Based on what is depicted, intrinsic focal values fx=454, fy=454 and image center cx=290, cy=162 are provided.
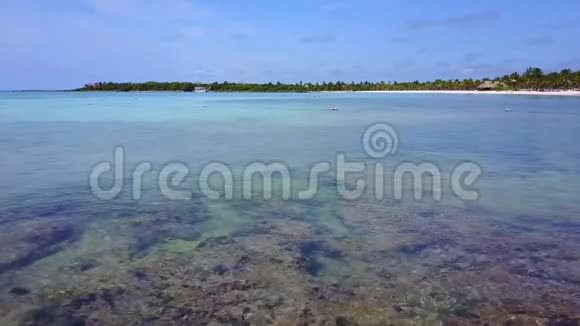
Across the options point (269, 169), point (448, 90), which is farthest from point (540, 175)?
point (448, 90)

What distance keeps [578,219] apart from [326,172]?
260 inches
